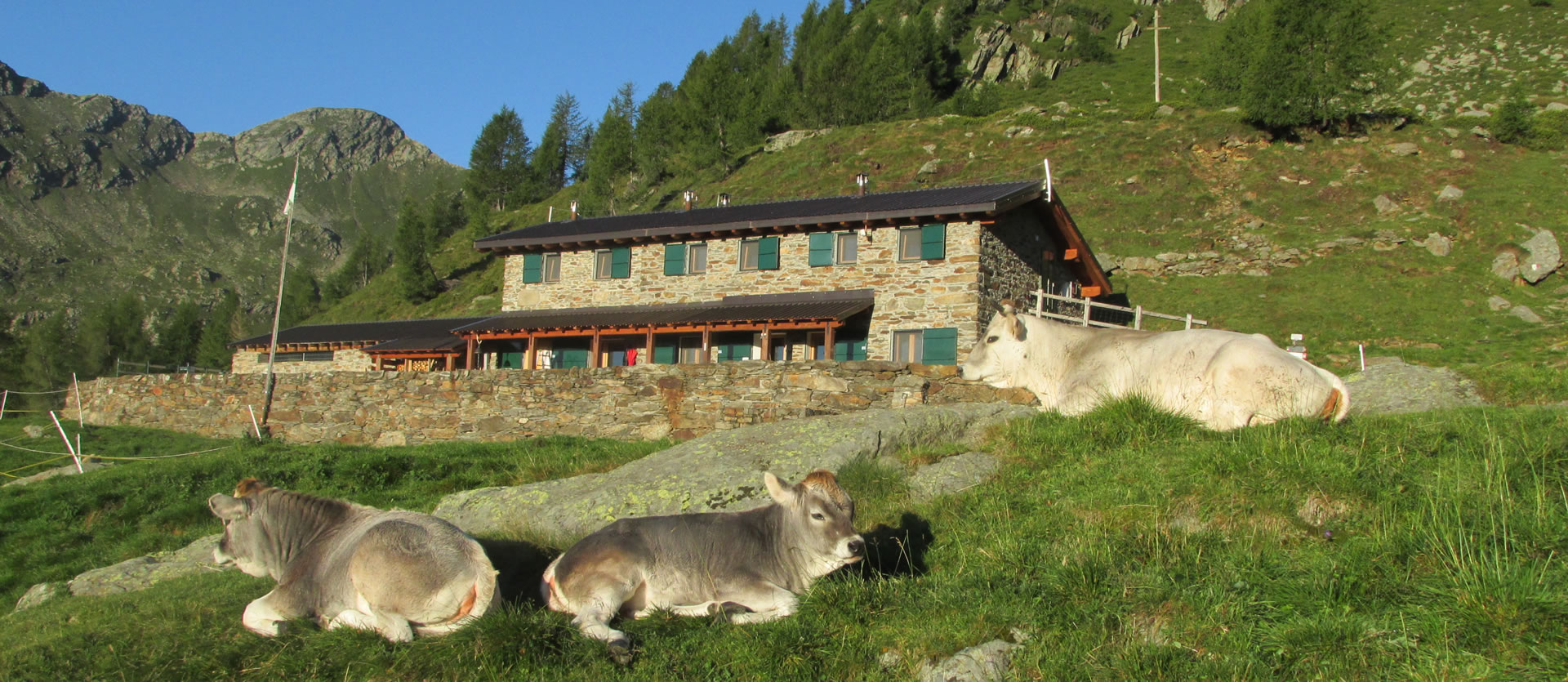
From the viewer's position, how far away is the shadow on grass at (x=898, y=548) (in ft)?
20.2

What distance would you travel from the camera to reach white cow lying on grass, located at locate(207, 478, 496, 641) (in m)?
5.42

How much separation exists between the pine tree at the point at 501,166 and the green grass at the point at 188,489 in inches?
3146

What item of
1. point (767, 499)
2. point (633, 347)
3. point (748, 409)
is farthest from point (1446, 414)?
point (633, 347)

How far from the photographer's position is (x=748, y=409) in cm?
1994

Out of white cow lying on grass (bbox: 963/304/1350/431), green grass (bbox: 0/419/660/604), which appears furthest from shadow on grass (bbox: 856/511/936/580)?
green grass (bbox: 0/419/660/604)

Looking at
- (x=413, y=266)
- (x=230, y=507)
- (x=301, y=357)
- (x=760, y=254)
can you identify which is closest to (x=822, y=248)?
(x=760, y=254)

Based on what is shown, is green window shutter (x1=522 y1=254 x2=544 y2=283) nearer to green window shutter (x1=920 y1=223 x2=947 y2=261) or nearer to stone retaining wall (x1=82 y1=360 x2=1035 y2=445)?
stone retaining wall (x1=82 y1=360 x2=1035 y2=445)

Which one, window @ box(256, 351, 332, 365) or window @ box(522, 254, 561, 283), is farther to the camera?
window @ box(256, 351, 332, 365)

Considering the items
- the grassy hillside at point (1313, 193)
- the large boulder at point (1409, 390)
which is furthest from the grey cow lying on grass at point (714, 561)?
the grassy hillside at point (1313, 193)

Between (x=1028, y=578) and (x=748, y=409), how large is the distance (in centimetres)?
Answer: 1476

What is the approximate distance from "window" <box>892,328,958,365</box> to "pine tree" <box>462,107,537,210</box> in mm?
72696

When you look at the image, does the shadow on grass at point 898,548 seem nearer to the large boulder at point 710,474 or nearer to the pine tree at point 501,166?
the large boulder at point 710,474

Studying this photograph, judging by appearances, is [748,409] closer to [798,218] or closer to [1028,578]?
[798,218]

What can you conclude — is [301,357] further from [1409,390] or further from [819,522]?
[819,522]
